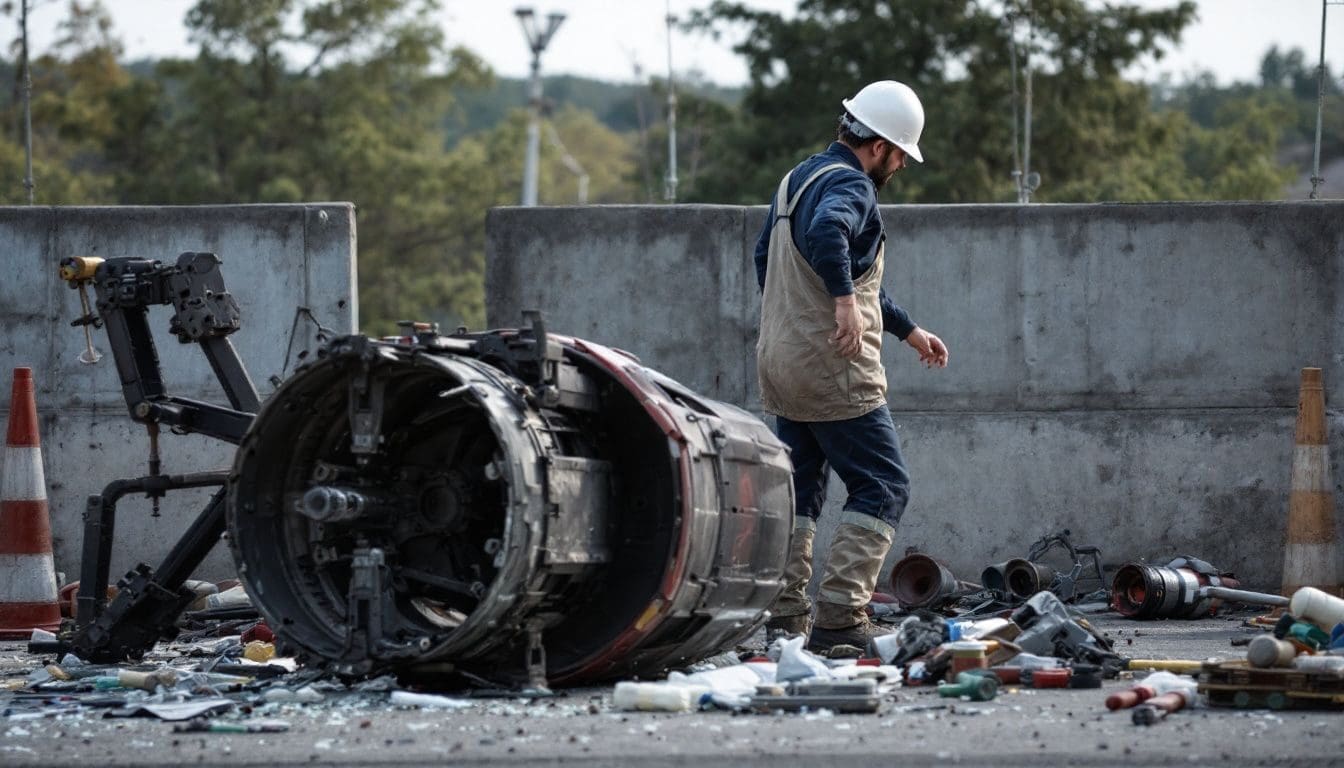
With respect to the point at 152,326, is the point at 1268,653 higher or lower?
lower

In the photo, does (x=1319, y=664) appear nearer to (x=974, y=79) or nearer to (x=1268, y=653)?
(x=1268, y=653)

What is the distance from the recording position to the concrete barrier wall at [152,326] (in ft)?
30.2

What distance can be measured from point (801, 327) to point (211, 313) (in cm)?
206

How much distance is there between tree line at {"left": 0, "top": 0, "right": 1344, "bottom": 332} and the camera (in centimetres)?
3250

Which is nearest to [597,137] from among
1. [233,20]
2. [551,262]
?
[233,20]

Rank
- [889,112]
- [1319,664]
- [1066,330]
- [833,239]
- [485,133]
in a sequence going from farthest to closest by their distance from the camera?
[485,133], [1066,330], [889,112], [833,239], [1319,664]

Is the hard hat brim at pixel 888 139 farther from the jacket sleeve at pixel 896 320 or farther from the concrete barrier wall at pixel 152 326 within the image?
the concrete barrier wall at pixel 152 326

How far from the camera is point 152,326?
30.3 ft

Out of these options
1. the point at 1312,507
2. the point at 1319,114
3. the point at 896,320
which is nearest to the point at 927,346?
the point at 896,320

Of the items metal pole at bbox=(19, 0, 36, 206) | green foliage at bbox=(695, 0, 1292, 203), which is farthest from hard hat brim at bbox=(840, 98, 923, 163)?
green foliage at bbox=(695, 0, 1292, 203)

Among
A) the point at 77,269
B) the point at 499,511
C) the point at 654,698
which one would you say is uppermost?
the point at 77,269

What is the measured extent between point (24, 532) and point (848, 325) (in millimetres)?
3671

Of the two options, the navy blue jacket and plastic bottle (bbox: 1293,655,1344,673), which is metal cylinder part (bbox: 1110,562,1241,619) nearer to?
the navy blue jacket

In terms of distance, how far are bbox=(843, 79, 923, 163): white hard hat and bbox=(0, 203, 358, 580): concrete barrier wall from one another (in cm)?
286
